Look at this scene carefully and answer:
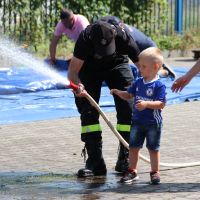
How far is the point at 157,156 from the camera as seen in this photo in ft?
23.9

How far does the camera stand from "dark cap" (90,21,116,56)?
285 inches

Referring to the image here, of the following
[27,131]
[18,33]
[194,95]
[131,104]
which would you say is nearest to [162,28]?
[18,33]

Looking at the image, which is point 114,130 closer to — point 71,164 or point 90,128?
point 90,128

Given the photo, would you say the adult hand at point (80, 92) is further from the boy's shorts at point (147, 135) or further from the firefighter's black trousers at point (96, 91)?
the boy's shorts at point (147, 135)

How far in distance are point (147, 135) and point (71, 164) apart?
135 centimetres

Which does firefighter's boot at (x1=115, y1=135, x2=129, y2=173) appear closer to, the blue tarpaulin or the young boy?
the young boy

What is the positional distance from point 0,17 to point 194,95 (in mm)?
8487

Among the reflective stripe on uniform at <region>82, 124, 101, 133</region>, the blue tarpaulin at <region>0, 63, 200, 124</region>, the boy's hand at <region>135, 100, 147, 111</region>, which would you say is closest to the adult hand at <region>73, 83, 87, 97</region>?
the reflective stripe on uniform at <region>82, 124, 101, 133</region>

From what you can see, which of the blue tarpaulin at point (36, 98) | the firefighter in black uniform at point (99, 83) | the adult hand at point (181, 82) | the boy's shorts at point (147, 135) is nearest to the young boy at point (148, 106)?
the boy's shorts at point (147, 135)

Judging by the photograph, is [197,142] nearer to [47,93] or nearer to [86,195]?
[86,195]

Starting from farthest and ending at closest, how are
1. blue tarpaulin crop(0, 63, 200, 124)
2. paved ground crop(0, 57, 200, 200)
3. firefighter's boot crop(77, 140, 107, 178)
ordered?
blue tarpaulin crop(0, 63, 200, 124) < firefighter's boot crop(77, 140, 107, 178) < paved ground crop(0, 57, 200, 200)

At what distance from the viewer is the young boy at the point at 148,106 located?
7.10 meters

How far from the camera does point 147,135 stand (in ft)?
23.7

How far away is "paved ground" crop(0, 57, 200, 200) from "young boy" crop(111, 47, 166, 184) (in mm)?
283
